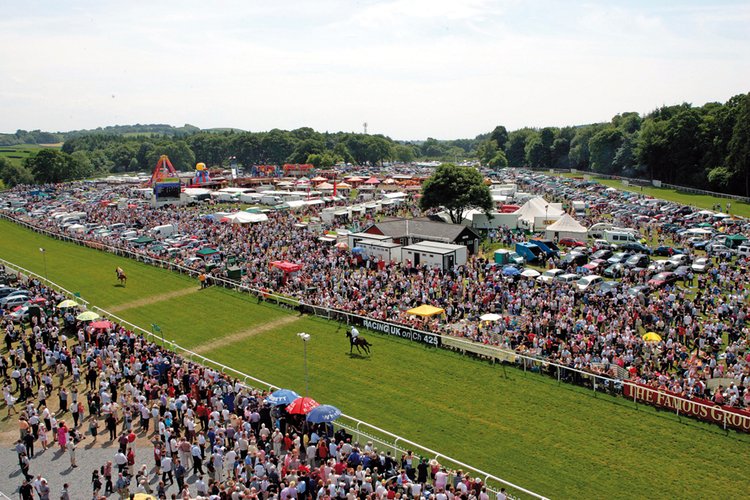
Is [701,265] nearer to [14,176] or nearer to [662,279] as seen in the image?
[662,279]

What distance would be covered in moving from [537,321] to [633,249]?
19925 millimetres

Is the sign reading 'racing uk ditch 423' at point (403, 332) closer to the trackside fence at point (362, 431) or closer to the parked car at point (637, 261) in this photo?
the trackside fence at point (362, 431)

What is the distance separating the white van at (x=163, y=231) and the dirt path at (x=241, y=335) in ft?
82.9

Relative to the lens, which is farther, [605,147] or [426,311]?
[605,147]

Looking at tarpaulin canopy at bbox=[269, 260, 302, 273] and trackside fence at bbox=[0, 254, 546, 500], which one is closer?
trackside fence at bbox=[0, 254, 546, 500]

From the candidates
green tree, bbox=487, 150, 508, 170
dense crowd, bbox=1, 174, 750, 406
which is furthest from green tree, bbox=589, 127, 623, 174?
dense crowd, bbox=1, 174, 750, 406

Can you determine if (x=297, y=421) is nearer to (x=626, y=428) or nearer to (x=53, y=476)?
(x=53, y=476)

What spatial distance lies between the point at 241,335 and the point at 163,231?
27303mm

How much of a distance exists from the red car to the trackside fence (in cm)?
2959

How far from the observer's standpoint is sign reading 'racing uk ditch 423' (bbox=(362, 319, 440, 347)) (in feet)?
84.8

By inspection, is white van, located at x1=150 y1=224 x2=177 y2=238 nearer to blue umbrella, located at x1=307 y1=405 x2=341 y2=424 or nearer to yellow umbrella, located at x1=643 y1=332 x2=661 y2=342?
blue umbrella, located at x1=307 y1=405 x2=341 y2=424

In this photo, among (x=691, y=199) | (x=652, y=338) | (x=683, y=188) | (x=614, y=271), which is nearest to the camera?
(x=652, y=338)

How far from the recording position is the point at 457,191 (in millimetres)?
51656

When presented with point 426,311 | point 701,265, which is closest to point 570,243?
point 701,265
